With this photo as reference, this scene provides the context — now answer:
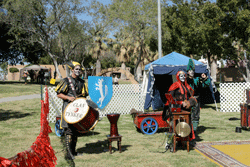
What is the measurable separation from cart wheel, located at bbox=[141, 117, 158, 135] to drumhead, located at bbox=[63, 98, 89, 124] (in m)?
3.15

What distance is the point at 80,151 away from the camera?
253 inches

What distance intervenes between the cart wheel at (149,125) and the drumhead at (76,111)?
3.15 meters

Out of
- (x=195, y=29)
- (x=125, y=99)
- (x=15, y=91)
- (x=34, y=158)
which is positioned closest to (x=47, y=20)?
(x=15, y=91)

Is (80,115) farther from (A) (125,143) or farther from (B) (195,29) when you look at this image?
(B) (195,29)

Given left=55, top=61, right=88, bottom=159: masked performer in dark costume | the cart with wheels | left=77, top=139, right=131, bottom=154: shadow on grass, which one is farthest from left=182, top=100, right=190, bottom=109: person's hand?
left=55, top=61, right=88, bottom=159: masked performer in dark costume

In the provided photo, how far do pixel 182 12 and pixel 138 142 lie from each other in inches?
1033

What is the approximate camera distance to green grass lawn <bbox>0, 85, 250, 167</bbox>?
5.52 metres

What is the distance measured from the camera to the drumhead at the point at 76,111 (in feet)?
17.1

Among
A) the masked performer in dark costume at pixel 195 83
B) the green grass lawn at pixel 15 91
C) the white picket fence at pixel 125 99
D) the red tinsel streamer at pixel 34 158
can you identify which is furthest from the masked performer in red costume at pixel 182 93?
the green grass lawn at pixel 15 91

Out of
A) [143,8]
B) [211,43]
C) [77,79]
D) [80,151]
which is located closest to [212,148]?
[80,151]

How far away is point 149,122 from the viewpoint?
820cm

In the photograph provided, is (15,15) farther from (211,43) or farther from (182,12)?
(211,43)

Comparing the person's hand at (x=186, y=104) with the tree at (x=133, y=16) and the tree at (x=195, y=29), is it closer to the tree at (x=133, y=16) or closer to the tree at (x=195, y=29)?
the tree at (x=195, y=29)

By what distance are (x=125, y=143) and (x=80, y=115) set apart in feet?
7.77
